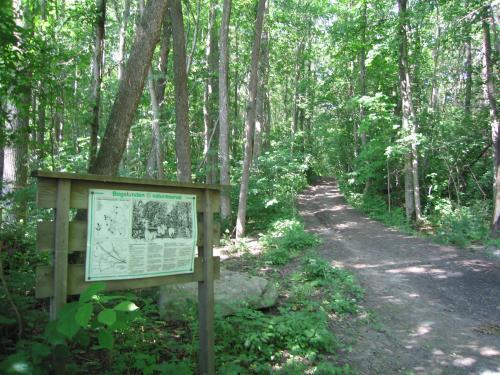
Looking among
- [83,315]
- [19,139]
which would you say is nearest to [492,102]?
[19,139]

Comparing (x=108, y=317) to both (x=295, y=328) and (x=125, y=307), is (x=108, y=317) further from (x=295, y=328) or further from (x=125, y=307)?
(x=295, y=328)

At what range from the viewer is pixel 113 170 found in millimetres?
5465

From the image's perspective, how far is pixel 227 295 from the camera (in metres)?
5.57

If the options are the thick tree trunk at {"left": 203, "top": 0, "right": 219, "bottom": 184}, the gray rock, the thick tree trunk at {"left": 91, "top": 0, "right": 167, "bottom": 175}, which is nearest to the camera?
the gray rock

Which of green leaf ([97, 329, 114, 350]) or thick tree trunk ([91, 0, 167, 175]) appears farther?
thick tree trunk ([91, 0, 167, 175])

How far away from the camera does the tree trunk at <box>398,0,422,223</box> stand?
588 inches

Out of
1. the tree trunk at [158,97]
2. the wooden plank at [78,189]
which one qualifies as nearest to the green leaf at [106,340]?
the wooden plank at [78,189]

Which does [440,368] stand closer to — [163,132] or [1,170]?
[1,170]

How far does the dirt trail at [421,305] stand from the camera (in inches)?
178

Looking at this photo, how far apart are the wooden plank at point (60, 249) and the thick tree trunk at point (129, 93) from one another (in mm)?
2690

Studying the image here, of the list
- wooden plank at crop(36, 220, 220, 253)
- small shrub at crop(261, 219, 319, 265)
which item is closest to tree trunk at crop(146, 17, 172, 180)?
small shrub at crop(261, 219, 319, 265)

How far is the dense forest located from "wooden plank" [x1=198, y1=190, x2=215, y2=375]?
245 cm

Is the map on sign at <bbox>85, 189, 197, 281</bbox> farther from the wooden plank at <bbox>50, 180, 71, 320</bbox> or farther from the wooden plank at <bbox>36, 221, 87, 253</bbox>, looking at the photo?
the wooden plank at <bbox>50, 180, 71, 320</bbox>

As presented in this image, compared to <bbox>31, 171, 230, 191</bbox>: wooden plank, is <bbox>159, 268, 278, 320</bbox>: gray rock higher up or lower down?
lower down
